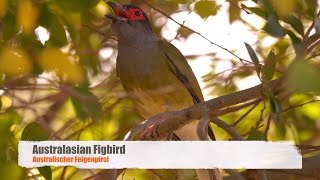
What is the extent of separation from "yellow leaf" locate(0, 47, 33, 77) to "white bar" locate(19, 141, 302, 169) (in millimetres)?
314

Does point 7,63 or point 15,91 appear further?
point 15,91

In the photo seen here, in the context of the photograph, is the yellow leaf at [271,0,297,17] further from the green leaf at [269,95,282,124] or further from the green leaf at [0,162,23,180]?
the green leaf at [0,162,23,180]

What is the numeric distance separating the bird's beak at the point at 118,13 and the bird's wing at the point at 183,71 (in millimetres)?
332

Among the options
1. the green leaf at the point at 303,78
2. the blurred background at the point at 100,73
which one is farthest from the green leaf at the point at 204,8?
the green leaf at the point at 303,78

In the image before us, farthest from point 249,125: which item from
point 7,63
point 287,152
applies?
point 7,63

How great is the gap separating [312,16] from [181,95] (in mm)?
1779

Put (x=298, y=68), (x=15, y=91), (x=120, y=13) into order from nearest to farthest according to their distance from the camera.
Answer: (x=298, y=68), (x=15, y=91), (x=120, y=13)

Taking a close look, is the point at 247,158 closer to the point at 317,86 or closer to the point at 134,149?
the point at 134,149

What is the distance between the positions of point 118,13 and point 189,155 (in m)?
1.44

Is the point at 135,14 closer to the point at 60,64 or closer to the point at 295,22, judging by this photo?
the point at 60,64

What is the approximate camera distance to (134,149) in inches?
118

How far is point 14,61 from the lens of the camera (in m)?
2.63

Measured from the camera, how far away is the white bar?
2889 millimetres

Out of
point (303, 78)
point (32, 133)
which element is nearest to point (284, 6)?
point (303, 78)
